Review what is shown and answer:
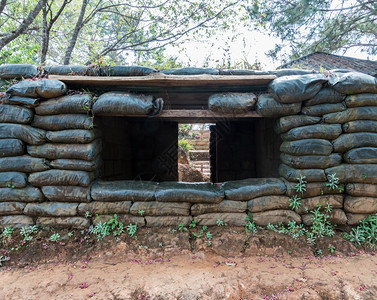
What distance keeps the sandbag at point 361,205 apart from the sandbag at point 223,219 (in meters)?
1.31

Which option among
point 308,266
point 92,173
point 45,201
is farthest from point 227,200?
point 45,201

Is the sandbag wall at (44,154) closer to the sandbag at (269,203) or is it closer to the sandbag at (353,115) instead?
the sandbag at (269,203)

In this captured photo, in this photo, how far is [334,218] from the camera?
8.96ft

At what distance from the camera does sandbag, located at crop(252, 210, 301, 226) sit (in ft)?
9.08

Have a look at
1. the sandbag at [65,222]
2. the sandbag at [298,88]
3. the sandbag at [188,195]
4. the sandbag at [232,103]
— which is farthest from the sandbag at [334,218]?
the sandbag at [65,222]

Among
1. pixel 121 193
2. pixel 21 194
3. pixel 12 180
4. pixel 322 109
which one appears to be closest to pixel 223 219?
pixel 121 193

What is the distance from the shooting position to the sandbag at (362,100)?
265 cm

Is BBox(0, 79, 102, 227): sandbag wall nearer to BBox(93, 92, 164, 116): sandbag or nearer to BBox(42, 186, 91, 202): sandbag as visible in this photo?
BBox(42, 186, 91, 202): sandbag

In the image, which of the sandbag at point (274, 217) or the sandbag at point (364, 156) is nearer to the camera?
the sandbag at point (364, 156)

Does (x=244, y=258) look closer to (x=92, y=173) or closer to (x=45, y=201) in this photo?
(x=92, y=173)

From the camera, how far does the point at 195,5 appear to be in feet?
21.7

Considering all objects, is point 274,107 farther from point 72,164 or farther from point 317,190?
point 72,164

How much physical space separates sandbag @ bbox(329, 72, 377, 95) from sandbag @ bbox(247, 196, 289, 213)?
5.03 ft

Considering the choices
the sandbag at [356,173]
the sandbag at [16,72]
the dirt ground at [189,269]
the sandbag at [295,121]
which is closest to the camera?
the dirt ground at [189,269]
